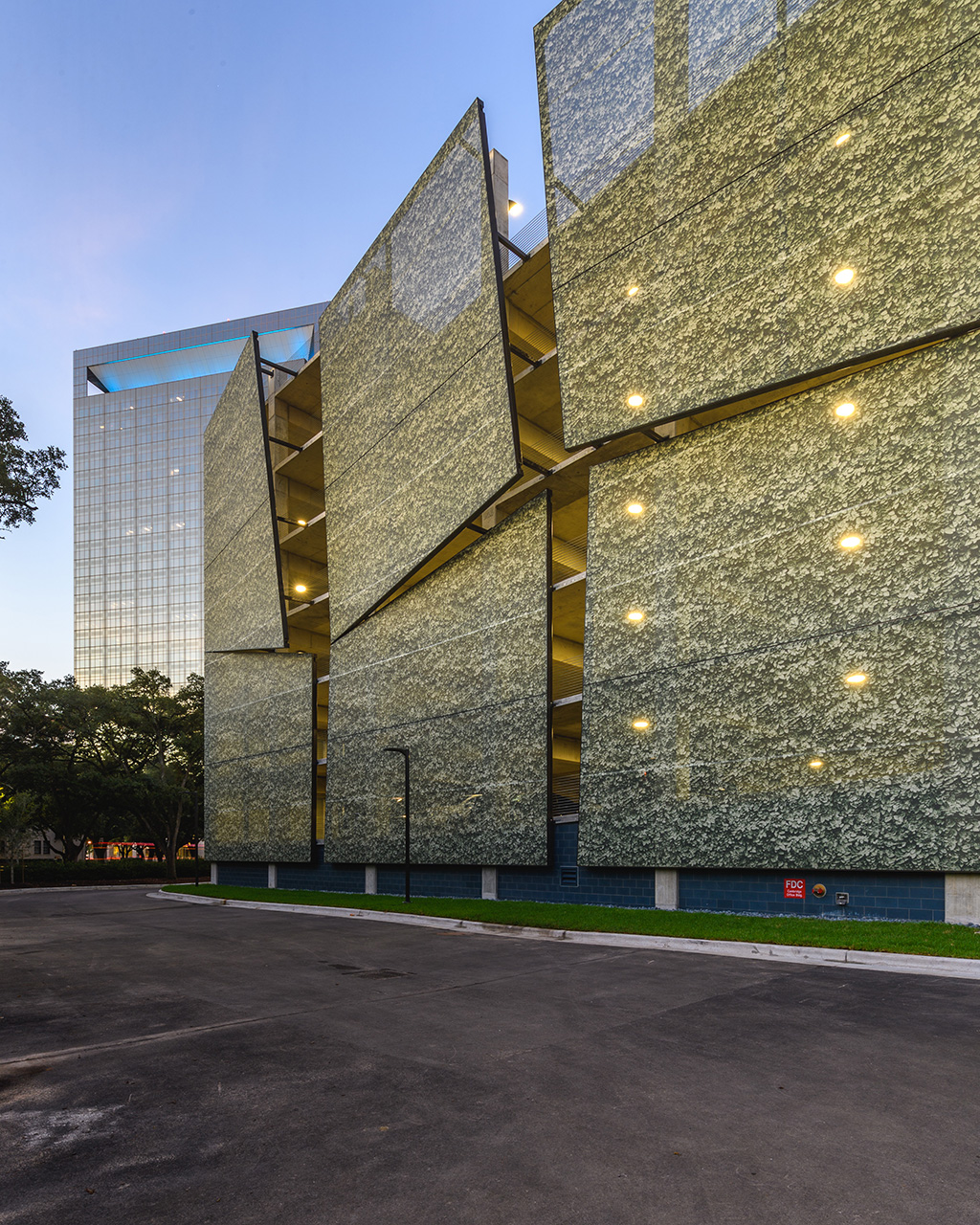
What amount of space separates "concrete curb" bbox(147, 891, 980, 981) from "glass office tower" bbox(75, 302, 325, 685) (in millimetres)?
102522

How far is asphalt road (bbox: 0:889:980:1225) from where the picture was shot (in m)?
4.18

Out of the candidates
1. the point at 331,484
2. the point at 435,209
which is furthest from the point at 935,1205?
the point at 331,484

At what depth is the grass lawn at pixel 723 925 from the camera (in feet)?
38.4

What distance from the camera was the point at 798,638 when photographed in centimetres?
1599

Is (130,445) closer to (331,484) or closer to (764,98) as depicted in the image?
(331,484)

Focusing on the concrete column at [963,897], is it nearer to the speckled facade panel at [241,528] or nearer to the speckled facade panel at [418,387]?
the speckled facade panel at [418,387]

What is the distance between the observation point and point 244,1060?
22.8ft

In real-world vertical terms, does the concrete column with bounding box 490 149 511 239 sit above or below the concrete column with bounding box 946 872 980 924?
above

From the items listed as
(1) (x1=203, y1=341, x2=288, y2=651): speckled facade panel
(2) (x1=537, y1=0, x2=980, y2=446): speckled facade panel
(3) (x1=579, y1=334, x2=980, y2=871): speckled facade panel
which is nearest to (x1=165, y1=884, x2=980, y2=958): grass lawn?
(3) (x1=579, y1=334, x2=980, y2=871): speckled facade panel

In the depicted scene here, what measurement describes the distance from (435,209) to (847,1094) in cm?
2790

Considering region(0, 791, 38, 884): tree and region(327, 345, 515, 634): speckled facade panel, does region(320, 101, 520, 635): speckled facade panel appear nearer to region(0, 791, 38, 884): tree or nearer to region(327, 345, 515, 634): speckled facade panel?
region(327, 345, 515, 634): speckled facade panel

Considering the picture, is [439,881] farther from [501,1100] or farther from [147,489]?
[147,489]

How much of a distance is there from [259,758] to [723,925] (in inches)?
1062

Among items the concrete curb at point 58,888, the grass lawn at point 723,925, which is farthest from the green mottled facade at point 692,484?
the concrete curb at point 58,888
